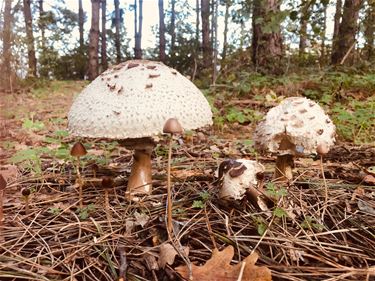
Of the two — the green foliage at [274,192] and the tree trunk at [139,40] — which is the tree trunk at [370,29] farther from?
the tree trunk at [139,40]

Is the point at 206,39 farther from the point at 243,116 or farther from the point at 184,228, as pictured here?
the point at 184,228

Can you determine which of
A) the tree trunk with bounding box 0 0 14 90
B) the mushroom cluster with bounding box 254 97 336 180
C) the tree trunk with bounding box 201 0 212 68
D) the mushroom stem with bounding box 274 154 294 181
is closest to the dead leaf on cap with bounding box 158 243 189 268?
the mushroom cluster with bounding box 254 97 336 180

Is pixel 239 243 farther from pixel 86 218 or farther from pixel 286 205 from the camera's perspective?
pixel 86 218

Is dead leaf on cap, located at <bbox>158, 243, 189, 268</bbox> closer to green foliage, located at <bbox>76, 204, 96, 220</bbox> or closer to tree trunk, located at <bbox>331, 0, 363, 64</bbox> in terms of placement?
green foliage, located at <bbox>76, 204, 96, 220</bbox>

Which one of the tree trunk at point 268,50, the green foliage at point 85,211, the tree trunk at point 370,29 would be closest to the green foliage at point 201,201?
the green foliage at point 85,211

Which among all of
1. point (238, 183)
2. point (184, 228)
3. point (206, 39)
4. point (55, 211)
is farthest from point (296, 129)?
point (206, 39)

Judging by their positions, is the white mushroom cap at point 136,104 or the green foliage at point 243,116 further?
the green foliage at point 243,116
